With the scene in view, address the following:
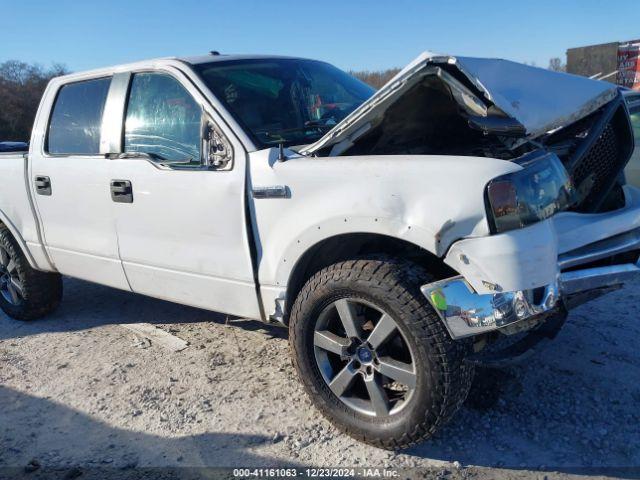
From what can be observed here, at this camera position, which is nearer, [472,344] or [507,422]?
[472,344]

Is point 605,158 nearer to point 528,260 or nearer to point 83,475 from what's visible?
point 528,260

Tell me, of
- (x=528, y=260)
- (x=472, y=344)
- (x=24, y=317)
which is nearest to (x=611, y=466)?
(x=472, y=344)

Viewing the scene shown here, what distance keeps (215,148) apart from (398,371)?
5.23 ft

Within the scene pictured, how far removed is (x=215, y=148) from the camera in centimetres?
326

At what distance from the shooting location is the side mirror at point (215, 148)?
316cm

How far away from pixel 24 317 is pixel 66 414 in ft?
6.17

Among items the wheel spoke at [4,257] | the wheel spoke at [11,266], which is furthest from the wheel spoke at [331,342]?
the wheel spoke at [4,257]

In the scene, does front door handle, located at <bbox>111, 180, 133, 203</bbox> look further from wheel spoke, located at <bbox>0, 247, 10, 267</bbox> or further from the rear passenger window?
wheel spoke, located at <bbox>0, 247, 10, 267</bbox>

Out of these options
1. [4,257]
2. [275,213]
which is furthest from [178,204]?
[4,257]

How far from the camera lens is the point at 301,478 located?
2.65 meters

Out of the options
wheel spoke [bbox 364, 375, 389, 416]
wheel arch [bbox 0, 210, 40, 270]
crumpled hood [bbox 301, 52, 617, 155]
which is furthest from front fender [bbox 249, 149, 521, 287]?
wheel arch [bbox 0, 210, 40, 270]

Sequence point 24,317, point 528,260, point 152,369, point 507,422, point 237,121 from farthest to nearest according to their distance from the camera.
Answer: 1. point 24,317
2. point 152,369
3. point 237,121
4. point 507,422
5. point 528,260

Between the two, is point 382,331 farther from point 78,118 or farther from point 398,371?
point 78,118

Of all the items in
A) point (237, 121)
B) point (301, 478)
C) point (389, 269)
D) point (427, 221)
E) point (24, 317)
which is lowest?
point (24, 317)
